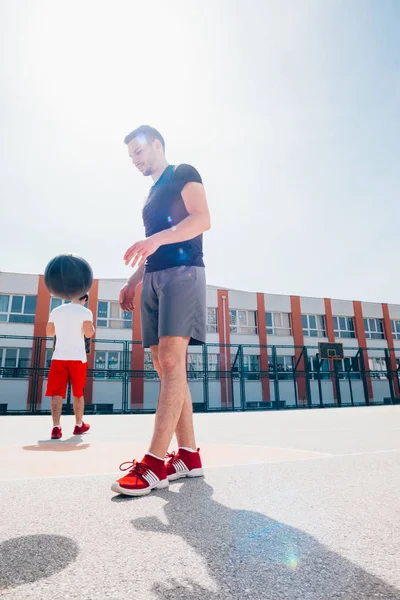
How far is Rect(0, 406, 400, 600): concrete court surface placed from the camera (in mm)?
849

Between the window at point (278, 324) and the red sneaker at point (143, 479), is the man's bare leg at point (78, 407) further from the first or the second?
the window at point (278, 324)

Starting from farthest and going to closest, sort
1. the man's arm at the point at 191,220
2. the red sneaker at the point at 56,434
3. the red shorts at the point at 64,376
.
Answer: the red shorts at the point at 64,376, the red sneaker at the point at 56,434, the man's arm at the point at 191,220

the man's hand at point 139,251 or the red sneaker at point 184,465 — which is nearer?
the man's hand at point 139,251

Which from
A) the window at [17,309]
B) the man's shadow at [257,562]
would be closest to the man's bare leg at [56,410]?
the man's shadow at [257,562]

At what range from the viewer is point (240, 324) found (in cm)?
2772

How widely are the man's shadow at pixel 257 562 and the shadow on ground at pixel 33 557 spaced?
257mm

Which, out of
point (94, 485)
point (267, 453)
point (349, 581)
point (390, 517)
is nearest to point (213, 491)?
point (94, 485)

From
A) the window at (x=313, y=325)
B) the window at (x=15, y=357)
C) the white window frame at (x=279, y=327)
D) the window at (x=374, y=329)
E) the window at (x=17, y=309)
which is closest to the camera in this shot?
the window at (x=15, y=357)

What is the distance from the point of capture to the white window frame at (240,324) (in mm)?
27359

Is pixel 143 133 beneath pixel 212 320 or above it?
beneath

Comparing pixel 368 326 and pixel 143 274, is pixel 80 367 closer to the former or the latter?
pixel 143 274

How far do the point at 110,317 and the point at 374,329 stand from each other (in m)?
20.3

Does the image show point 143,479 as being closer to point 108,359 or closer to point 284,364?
point 108,359

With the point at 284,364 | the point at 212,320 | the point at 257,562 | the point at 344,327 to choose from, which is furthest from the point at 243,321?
the point at 257,562
